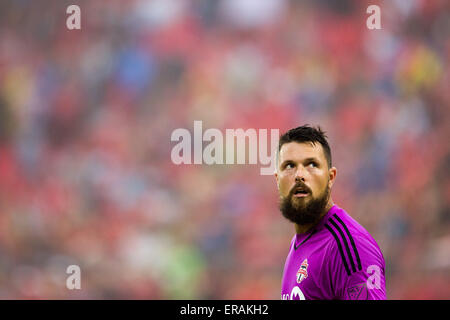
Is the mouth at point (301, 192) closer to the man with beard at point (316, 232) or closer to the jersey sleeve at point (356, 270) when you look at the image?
the man with beard at point (316, 232)

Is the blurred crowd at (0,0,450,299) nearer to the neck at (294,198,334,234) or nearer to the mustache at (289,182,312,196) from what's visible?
the neck at (294,198,334,234)

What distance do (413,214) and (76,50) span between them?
14.2 feet

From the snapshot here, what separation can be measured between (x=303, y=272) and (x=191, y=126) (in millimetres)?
4539

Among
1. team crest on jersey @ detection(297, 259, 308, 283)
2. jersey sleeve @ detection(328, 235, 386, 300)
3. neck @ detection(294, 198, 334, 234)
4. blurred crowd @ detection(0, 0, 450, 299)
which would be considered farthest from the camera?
blurred crowd @ detection(0, 0, 450, 299)

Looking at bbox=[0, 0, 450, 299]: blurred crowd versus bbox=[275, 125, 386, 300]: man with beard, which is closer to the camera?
bbox=[275, 125, 386, 300]: man with beard

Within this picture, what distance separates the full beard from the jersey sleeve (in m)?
0.22

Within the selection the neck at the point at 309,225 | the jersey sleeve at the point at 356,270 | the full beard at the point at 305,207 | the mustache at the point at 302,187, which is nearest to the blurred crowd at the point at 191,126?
the neck at the point at 309,225

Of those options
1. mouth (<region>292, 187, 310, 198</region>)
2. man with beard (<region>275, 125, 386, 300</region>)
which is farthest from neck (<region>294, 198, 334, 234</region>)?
mouth (<region>292, 187, 310, 198</region>)

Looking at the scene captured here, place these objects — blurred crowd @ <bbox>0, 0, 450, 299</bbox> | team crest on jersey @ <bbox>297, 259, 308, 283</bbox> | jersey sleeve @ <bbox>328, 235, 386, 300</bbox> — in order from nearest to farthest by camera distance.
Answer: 1. jersey sleeve @ <bbox>328, 235, 386, 300</bbox>
2. team crest on jersey @ <bbox>297, 259, 308, 283</bbox>
3. blurred crowd @ <bbox>0, 0, 450, 299</bbox>

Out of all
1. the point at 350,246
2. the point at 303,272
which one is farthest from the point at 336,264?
the point at 303,272

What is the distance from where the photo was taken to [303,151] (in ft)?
8.47

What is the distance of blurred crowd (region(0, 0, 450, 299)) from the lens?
267 inches

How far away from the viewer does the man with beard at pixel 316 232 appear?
2.31 m

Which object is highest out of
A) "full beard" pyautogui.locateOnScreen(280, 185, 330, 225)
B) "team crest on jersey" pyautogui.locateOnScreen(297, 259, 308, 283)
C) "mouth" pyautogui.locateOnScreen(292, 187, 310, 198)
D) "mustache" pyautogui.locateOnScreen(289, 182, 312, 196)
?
"mustache" pyautogui.locateOnScreen(289, 182, 312, 196)
